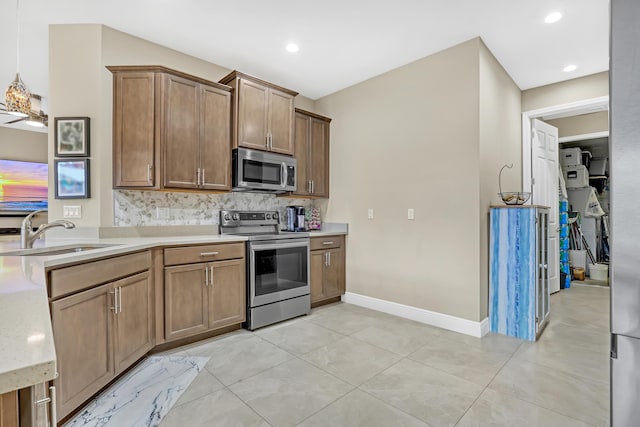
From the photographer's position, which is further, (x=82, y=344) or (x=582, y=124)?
(x=582, y=124)

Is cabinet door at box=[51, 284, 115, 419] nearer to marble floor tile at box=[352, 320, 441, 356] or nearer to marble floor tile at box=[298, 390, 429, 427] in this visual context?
marble floor tile at box=[298, 390, 429, 427]

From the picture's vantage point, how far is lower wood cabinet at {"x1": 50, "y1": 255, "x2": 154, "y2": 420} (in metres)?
1.63

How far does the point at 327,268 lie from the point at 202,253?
160 cm

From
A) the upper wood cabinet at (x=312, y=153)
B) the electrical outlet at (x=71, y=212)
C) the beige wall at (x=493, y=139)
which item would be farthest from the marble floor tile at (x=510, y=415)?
the electrical outlet at (x=71, y=212)

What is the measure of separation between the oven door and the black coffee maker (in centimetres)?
59

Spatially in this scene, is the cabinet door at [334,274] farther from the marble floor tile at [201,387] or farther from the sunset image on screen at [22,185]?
the sunset image on screen at [22,185]

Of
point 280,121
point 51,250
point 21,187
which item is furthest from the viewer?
point 21,187

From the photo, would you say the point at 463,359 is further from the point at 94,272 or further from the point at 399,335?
the point at 94,272

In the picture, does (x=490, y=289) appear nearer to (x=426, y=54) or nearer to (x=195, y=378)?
(x=426, y=54)

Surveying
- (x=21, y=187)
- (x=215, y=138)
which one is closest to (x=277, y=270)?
(x=215, y=138)

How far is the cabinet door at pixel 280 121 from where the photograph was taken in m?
3.44

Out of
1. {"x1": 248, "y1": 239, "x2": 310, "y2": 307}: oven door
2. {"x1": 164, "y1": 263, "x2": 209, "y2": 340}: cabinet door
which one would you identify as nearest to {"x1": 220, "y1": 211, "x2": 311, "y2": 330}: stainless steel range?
{"x1": 248, "y1": 239, "x2": 310, "y2": 307}: oven door

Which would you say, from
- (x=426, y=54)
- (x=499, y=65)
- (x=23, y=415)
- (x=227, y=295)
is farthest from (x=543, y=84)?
(x=23, y=415)

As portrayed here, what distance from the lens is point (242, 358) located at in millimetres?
2430
